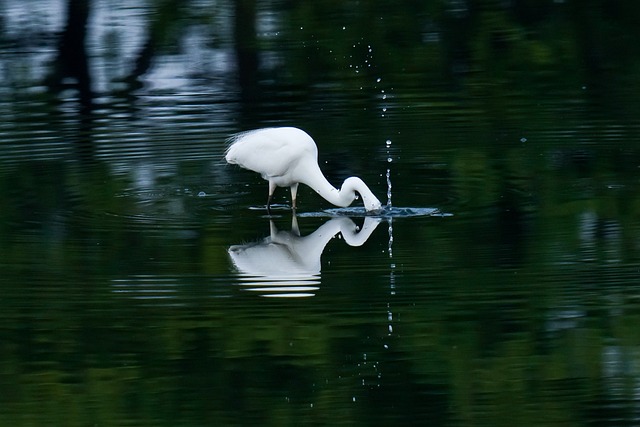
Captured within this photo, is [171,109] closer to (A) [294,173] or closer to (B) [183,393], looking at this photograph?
(A) [294,173]

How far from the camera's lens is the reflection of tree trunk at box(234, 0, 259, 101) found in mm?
20078

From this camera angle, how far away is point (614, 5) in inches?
928

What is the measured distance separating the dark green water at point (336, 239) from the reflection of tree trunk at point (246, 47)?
0.22ft

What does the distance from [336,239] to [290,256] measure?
0.62 metres

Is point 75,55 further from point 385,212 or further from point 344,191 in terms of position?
point 385,212

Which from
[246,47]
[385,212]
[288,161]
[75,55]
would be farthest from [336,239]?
[75,55]

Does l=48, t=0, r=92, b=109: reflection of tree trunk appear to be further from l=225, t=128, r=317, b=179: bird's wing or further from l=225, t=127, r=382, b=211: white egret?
l=225, t=127, r=382, b=211: white egret

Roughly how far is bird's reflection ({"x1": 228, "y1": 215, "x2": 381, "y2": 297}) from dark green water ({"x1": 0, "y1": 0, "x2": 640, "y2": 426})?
32 millimetres

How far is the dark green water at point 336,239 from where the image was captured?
334 inches

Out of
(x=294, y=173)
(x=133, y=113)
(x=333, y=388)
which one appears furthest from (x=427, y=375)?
(x=133, y=113)

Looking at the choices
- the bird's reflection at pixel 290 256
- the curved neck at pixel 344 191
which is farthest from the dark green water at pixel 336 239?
the curved neck at pixel 344 191

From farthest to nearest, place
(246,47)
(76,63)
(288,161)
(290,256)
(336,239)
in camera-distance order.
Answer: (246,47) → (76,63) → (288,161) → (336,239) → (290,256)

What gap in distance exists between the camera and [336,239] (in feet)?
39.1

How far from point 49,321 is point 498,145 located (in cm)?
661
